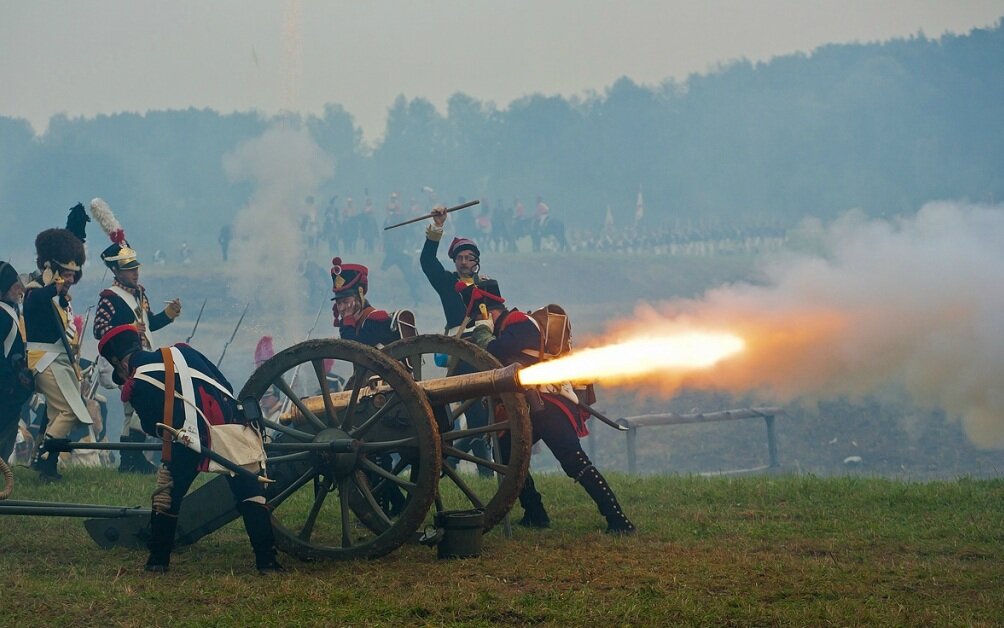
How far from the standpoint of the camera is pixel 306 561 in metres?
7.72

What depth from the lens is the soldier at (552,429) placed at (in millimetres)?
8781

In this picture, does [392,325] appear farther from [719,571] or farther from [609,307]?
[609,307]

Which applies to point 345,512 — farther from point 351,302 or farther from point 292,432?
point 351,302

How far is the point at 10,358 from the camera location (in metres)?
10.5

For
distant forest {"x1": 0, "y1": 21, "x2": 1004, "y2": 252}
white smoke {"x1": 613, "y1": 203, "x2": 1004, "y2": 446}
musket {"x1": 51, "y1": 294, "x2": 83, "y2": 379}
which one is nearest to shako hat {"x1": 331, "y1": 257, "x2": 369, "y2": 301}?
musket {"x1": 51, "y1": 294, "x2": 83, "y2": 379}

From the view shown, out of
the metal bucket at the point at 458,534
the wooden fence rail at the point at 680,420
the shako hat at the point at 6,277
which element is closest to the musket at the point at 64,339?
the shako hat at the point at 6,277

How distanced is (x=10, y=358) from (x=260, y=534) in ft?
13.6

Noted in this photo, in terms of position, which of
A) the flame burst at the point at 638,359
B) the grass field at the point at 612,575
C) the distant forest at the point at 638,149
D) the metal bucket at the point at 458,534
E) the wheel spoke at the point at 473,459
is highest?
the distant forest at the point at 638,149

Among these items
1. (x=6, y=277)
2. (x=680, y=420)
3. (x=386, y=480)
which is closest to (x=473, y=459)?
(x=386, y=480)

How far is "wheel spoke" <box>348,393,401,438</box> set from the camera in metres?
7.62

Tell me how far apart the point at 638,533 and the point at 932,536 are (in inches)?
74.5

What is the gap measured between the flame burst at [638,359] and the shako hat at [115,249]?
440 cm

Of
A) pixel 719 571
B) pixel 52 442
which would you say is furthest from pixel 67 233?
pixel 719 571

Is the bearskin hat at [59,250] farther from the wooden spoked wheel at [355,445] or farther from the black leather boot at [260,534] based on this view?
the black leather boot at [260,534]
